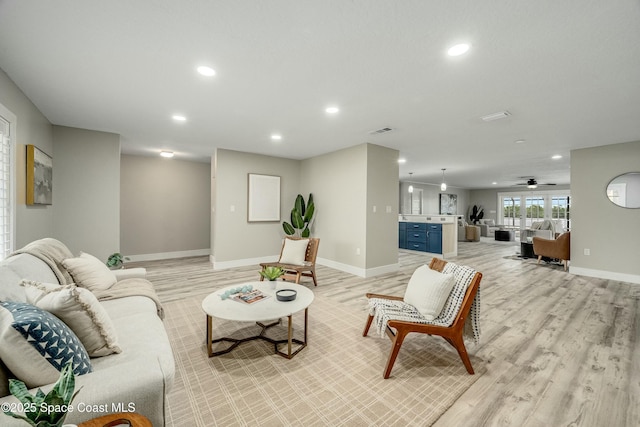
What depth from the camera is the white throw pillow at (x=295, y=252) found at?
14.0 feet

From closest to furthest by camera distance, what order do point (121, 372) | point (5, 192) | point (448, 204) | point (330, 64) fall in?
1. point (121, 372)
2. point (330, 64)
3. point (5, 192)
4. point (448, 204)

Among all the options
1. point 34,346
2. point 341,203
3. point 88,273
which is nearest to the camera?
point 34,346

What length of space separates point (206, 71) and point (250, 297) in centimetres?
207

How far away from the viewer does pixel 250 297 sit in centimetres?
238

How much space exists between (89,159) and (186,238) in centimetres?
295

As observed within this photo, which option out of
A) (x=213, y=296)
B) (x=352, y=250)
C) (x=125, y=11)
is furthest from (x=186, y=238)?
(x=125, y=11)

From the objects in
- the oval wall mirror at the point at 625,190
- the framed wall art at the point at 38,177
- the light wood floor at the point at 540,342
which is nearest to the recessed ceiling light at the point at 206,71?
the framed wall art at the point at 38,177

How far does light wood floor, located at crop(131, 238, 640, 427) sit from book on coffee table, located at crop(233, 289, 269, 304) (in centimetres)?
113

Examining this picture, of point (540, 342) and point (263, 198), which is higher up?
point (263, 198)

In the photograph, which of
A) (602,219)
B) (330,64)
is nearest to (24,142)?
(330,64)

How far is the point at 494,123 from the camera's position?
11.8ft

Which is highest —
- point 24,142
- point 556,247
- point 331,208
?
point 24,142

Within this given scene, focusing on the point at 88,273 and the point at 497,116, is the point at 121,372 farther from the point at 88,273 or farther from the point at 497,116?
the point at 497,116

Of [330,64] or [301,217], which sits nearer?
[330,64]
